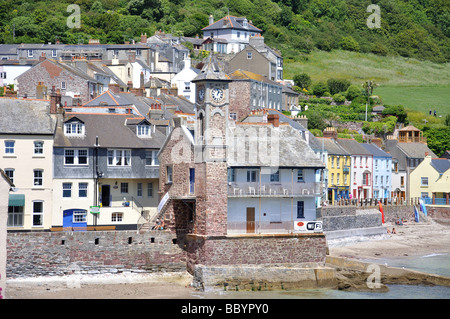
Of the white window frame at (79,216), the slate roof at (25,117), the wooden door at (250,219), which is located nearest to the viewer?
the wooden door at (250,219)

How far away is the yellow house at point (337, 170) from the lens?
75125 mm

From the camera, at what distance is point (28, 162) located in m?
48.3

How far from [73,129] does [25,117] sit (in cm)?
289

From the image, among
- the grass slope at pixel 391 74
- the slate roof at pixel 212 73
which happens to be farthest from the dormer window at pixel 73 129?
the grass slope at pixel 391 74

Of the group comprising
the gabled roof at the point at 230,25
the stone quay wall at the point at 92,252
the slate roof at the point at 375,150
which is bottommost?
the stone quay wall at the point at 92,252

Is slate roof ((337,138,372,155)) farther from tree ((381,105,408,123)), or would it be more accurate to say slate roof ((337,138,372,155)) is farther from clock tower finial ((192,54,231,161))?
clock tower finial ((192,54,231,161))

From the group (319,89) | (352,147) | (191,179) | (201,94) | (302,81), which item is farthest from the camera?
(302,81)

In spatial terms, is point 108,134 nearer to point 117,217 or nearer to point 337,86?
point 117,217

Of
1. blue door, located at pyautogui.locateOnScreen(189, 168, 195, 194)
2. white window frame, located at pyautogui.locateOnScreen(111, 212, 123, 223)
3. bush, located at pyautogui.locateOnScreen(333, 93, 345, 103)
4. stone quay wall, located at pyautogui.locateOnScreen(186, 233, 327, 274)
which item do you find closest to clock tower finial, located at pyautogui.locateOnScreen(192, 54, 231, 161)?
blue door, located at pyautogui.locateOnScreen(189, 168, 195, 194)

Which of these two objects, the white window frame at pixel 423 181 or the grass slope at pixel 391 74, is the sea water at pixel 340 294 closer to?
the white window frame at pixel 423 181

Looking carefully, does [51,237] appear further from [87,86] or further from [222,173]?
[87,86]

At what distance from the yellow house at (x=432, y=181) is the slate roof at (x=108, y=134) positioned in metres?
39.9

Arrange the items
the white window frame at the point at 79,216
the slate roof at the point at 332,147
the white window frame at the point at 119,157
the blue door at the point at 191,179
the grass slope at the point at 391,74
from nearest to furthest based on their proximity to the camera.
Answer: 1. the blue door at the point at 191,179
2. the white window frame at the point at 79,216
3. the white window frame at the point at 119,157
4. the slate roof at the point at 332,147
5. the grass slope at the point at 391,74

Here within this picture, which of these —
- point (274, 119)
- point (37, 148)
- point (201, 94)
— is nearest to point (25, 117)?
point (37, 148)
